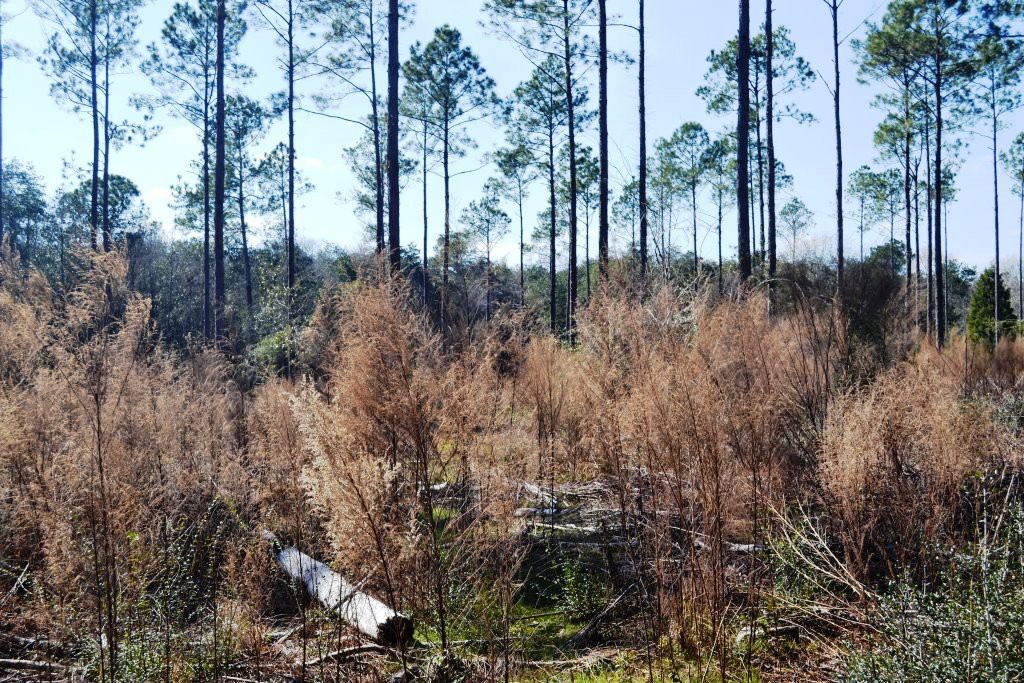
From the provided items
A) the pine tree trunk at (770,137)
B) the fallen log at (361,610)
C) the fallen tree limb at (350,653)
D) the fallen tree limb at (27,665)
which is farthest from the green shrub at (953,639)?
the pine tree trunk at (770,137)

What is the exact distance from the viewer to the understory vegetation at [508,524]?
3.51m

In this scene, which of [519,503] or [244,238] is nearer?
[519,503]

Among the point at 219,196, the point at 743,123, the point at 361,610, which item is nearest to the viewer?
the point at 361,610

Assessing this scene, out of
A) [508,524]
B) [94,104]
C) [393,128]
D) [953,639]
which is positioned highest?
[94,104]

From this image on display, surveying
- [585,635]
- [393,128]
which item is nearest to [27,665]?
[585,635]

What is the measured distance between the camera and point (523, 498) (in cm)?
591

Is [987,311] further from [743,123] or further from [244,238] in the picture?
[244,238]

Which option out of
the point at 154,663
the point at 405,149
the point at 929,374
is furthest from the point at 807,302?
the point at 405,149

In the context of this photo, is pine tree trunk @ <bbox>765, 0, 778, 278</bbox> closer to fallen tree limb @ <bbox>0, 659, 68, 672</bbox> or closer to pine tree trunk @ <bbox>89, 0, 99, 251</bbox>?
fallen tree limb @ <bbox>0, 659, 68, 672</bbox>

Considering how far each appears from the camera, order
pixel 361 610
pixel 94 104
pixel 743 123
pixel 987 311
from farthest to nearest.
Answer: pixel 987 311 < pixel 94 104 < pixel 743 123 < pixel 361 610

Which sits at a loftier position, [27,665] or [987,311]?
[987,311]

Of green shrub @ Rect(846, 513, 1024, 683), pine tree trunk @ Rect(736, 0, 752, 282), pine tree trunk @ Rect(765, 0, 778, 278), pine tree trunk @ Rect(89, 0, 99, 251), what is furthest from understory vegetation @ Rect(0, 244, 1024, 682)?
pine tree trunk @ Rect(89, 0, 99, 251)

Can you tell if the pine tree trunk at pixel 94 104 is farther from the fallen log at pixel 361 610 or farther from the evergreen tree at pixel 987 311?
the evergreen tree at pixel 987 311

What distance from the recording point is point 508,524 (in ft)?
13.3
